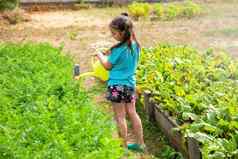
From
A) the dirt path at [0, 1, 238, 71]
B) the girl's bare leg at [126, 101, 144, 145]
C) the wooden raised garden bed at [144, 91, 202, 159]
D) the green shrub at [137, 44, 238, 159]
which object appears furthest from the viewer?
the dirt path at [0, 1, 238, 71]

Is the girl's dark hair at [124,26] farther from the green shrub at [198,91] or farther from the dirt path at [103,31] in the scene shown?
the dirt path at [103,31]

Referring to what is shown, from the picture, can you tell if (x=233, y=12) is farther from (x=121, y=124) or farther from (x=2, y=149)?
(x=2, y=149)

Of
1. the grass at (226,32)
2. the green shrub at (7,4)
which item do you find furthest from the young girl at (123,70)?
the green shrub at (7,4)

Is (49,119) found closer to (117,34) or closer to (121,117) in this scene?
(117,34)

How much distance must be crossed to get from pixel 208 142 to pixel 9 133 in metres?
1.74

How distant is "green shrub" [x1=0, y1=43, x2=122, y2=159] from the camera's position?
420cm

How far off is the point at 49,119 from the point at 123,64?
1632 mm

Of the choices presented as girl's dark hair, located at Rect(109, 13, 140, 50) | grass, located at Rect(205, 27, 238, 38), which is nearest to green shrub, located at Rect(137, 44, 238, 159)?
girl's dark hair, located at Rect(109, 13, 140, 50)

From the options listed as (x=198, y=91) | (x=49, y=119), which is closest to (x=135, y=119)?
(x=198, y=91)

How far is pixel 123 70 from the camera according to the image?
20.6ft

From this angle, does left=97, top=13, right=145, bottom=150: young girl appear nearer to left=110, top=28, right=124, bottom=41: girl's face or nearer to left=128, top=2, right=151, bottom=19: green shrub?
left=110, top=28, right=124, bottom=41: girl's face

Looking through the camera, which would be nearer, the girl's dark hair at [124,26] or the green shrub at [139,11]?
the girl's dark hair at [124,26]

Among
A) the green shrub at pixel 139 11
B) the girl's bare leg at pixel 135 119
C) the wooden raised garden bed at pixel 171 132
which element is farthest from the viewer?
the green shrub at pixel 139 11

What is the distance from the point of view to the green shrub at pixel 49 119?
165 inches
